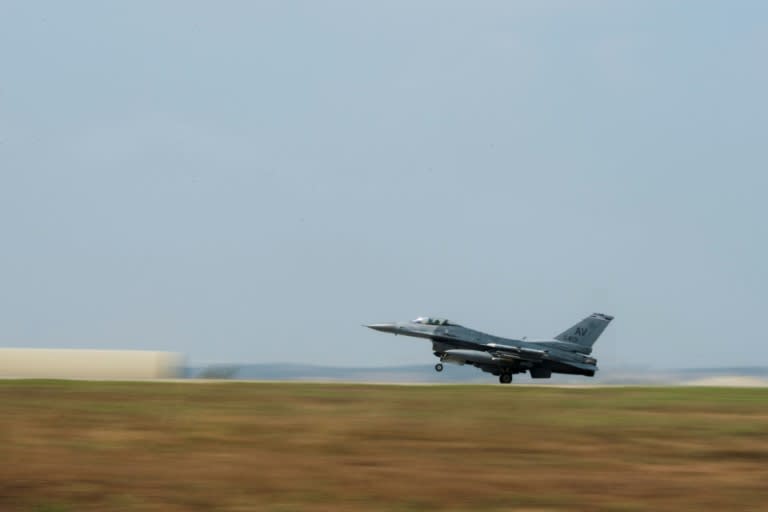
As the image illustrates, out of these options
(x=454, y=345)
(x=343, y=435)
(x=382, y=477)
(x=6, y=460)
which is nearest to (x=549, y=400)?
(x=343, y=435)

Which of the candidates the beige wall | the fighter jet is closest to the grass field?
the beige wall

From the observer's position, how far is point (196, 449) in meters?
15.8

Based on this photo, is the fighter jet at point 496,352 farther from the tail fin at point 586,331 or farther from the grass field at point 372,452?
the grass field at point 372,452

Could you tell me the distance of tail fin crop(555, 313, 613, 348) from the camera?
5538cm

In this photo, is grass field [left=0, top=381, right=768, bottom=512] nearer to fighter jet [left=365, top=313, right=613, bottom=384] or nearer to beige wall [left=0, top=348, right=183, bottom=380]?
beige wall [left=0, top=348, right=183, bottom=380]

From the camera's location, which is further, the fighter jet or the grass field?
the fighter jet

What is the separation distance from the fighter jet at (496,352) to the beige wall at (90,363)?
19260 millimetres

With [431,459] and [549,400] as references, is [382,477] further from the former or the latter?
[549,400]

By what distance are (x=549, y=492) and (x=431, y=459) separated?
2.27 meters

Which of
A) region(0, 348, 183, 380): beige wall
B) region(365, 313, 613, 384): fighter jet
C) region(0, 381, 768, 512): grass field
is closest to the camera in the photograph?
region(0, 381, 768, 512): grass field

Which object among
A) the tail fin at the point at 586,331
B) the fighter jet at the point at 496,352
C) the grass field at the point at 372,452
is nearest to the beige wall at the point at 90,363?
the grass field at the point at 372,452

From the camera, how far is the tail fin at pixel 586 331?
55.4 meters

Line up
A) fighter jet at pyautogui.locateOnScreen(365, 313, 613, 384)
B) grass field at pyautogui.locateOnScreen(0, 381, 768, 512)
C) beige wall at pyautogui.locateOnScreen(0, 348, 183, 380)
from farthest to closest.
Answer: fighter jet at pyautogui.locateOnScreen(365, 313, 613, 384)
beige wall at pyautogui.locateOnScreen(0, 348, 183, 380)
grass field at pyautogui.locateOnScreen(0, 381, 768, 512)

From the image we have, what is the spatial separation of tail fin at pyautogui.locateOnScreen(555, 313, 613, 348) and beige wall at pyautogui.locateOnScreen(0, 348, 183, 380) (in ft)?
84.2
